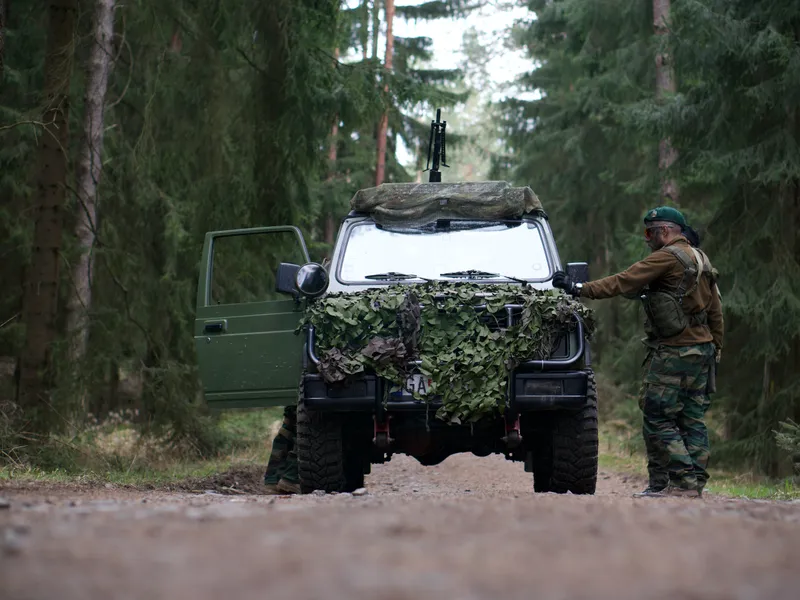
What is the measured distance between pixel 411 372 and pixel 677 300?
2.22 metres

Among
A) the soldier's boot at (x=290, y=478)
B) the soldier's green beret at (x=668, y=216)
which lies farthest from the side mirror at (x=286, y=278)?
the soldier's green beret at (x=668, y=216)

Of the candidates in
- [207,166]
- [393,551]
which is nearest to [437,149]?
[207,166]

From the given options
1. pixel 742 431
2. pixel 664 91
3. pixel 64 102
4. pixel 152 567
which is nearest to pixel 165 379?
pixel 64 102

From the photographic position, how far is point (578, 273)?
793 cm

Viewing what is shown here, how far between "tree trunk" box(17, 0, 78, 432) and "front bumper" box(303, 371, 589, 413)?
470 centimetres

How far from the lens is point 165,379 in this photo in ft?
38.1

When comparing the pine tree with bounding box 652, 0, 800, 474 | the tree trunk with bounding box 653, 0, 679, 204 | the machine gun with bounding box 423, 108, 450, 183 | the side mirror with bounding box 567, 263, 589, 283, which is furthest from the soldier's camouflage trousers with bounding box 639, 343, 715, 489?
the tree trunk with bounding box 653, 0, 679, 204

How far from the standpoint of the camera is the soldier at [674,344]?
24.9 feet

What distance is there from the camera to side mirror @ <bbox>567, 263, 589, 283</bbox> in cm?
787

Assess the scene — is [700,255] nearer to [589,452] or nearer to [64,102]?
[589,452]

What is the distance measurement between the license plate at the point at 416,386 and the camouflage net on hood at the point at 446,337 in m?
0.03

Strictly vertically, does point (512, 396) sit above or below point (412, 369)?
below

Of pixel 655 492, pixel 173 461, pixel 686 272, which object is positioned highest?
pixel 686 272

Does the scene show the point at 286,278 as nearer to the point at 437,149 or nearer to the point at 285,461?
the point at 285,461
